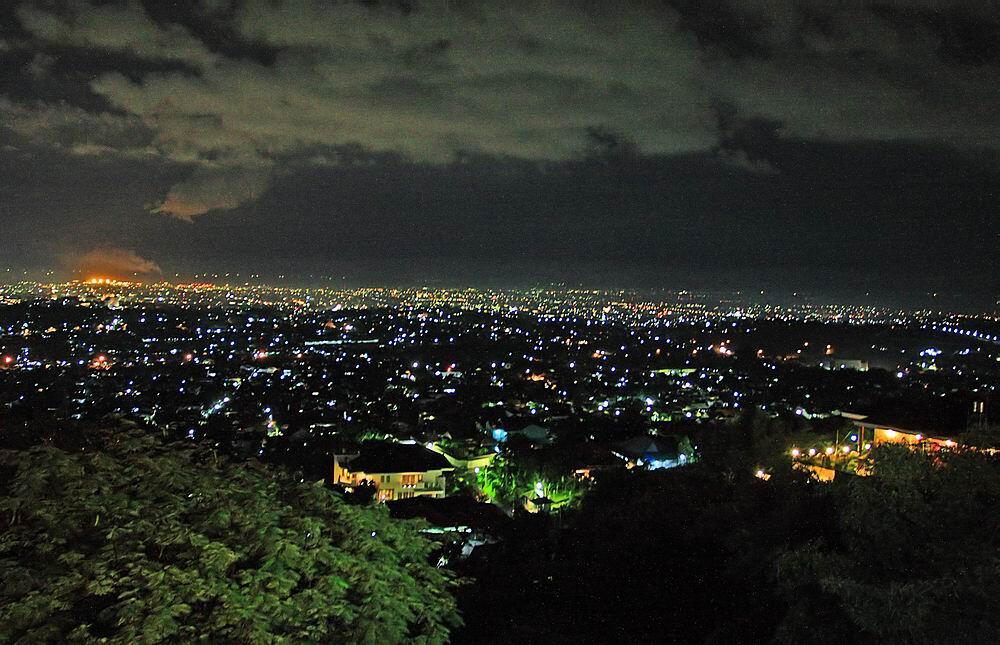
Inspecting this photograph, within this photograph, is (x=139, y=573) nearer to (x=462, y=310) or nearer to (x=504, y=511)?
(x=504, y=511)

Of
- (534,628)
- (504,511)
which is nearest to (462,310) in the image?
(504,511)

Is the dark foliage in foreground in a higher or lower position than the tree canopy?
lower

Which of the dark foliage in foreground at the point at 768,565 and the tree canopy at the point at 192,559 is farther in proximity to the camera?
the dark foliage in foreground at the point at 768,565

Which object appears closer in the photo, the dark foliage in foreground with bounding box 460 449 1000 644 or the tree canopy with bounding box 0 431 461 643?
the tree canopy with bounding box 0 431 461 643

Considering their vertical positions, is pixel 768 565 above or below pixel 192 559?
below

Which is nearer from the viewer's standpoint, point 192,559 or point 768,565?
point 192,559

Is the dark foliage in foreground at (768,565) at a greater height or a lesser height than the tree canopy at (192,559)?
lesser

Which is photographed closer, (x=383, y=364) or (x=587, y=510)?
(x=587, y=510)

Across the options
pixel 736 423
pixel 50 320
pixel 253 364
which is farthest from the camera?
pixel 50 320
